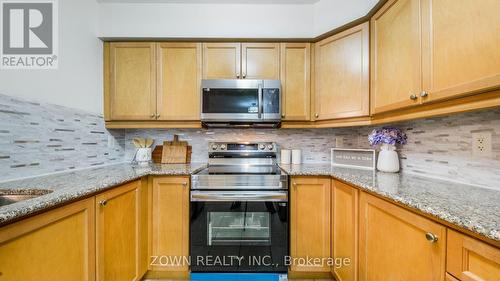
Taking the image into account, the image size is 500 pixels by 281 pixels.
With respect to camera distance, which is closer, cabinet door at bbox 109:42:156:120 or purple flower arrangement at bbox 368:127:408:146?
purple flower arrangement at bbox 368:127:408:146

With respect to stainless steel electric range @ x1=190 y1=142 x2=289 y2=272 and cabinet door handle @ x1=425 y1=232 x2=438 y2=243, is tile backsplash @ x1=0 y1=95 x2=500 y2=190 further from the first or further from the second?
stainless steel electric range @ x1=190 y1=142 x2=289 y2=272

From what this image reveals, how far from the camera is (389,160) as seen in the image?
162 centimetres

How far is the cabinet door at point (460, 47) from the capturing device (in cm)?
81

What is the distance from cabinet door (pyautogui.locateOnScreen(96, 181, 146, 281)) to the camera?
3.84 feet

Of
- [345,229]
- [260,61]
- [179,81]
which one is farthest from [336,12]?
[345,229]

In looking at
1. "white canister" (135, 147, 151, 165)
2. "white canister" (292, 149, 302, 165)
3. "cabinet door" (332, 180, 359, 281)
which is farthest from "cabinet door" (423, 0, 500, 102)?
"white canister" (135, 147, 151, 165)

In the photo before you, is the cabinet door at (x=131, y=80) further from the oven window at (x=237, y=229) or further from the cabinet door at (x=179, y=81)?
the oven window at (x=237, y=229)

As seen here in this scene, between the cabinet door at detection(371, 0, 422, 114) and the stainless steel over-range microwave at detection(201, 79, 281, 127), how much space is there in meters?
0.76

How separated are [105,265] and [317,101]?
195cm

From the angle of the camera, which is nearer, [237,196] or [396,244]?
[396,244]

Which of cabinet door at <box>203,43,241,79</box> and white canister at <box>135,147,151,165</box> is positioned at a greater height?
cabinet door at <box>203,43,241,79</box>

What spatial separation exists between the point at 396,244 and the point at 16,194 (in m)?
1.81

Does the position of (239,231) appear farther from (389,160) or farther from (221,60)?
(221,60)

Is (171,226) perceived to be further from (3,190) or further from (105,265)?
(3,190)
